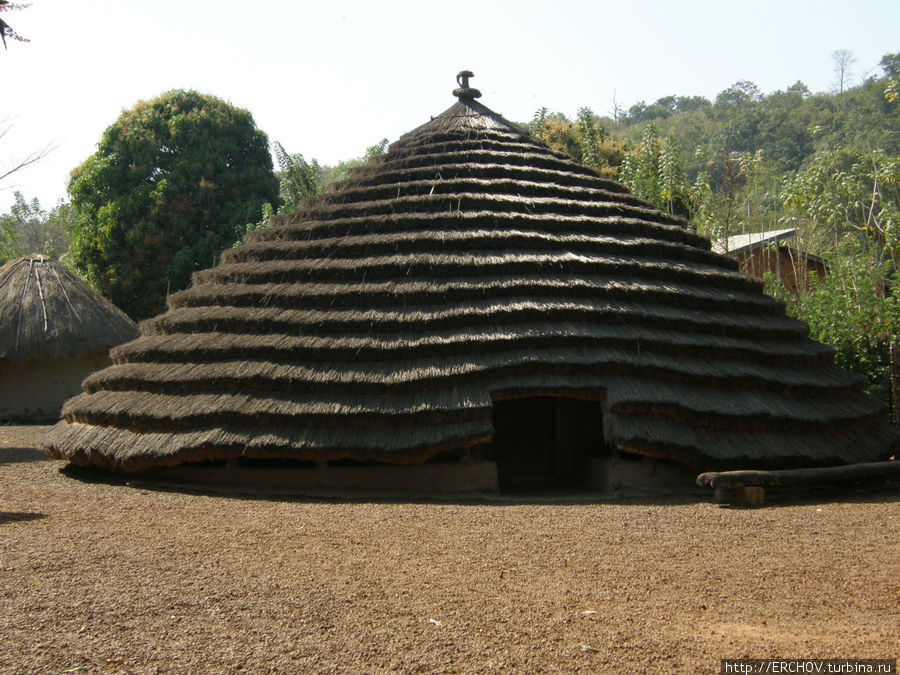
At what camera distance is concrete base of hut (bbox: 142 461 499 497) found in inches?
341

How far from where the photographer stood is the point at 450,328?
29.8ft

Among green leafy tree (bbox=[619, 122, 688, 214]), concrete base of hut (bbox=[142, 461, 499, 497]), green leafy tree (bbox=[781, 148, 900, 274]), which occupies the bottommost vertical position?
concrete base of hut (bbox=[142, 461, 499, 497])

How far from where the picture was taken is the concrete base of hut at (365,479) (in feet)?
28.5

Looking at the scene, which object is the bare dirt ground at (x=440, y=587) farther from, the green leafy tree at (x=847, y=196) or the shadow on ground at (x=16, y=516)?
the green leafy tree at (x=847, y=196)

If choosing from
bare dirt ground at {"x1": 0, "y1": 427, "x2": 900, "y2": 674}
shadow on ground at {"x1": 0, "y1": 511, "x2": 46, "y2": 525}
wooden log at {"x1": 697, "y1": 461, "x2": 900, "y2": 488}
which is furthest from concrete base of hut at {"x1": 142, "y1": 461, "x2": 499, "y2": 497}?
wooden log at {"x1": 697, "y1": 461, "x2": 900, "y2": 488}

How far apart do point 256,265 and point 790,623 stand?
8.44 metres

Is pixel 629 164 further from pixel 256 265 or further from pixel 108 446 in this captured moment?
pixel 108 446

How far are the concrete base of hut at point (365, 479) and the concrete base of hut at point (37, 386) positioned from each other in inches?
427

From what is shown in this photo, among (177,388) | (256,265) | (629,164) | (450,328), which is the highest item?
(629,164)

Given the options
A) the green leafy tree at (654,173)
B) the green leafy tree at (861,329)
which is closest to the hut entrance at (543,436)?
the green leafy tree at (861,329)

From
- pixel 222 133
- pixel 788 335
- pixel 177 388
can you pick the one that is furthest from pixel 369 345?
pixel 222 133

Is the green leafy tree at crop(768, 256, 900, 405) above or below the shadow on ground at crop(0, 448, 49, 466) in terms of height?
above

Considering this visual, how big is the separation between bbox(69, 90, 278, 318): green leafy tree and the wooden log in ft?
63.6

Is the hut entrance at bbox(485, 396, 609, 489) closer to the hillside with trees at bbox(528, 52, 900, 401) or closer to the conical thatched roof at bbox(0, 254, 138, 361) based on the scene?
the hillside with trees at bbox(528, 52, 900, 401)
